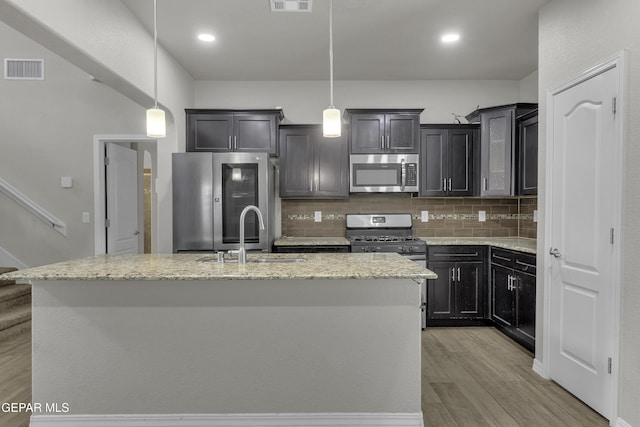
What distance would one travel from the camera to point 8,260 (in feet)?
15.2

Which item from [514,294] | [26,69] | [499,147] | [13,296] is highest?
[26,69]

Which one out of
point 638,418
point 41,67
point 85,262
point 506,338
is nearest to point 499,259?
point 506,338

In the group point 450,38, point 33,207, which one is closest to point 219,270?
point 450,38

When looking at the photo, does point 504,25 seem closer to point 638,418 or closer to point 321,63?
point 321,63

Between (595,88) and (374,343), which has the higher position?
(595,88)

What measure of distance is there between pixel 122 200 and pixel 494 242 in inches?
182

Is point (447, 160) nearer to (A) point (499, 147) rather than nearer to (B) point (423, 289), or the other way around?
(A) point (499, 147)

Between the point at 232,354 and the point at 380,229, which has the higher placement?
the point at 380,229

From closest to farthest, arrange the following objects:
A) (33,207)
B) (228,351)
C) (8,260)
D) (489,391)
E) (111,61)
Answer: (228,351)
(489,391)
(111,61)
(33,207)
(8,260)

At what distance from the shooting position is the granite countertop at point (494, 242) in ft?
11.5

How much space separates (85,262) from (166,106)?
1.93m

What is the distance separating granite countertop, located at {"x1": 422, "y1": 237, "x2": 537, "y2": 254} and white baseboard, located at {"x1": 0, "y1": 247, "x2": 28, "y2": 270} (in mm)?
4919

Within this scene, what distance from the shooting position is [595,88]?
2.31 m

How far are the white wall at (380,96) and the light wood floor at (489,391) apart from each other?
8.73 ft
